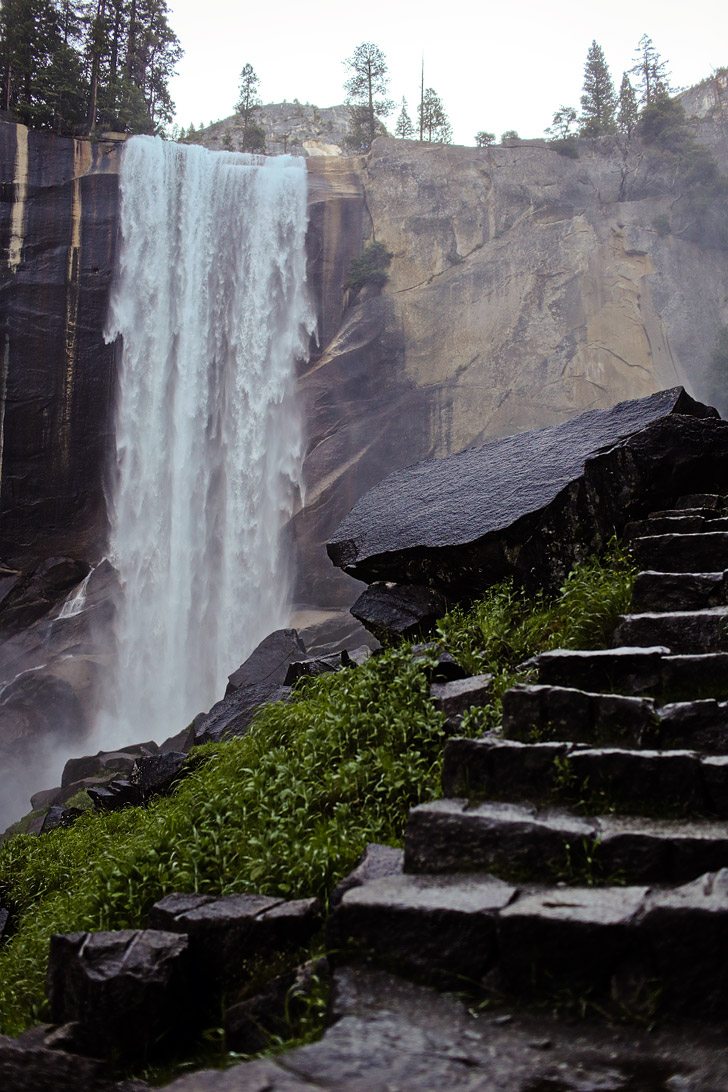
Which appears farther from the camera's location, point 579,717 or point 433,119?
point 433,119

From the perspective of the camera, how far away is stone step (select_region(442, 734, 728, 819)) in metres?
3.14

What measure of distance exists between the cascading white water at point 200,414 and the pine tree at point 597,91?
488 inches

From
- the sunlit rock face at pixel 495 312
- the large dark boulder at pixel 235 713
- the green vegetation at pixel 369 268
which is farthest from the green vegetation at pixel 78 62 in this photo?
the large dark boulder at pixel 235 713

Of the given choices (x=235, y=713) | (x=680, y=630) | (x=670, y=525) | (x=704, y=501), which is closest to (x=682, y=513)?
(x=670, y=525)

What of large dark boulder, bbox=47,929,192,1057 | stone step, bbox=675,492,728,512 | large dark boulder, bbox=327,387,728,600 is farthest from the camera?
large dark boulder, bbox=327,387,728,600

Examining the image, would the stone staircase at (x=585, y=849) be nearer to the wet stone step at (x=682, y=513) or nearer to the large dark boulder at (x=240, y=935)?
the large dark boulder at (x=240, y=935)

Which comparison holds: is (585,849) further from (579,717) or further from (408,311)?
(408,311)

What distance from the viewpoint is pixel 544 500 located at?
6.37 m

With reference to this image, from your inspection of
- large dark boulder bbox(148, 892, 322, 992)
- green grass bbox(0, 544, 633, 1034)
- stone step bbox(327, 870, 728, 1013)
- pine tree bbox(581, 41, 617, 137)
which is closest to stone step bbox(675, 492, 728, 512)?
green grass bbox(0, 544, 633, 1034)

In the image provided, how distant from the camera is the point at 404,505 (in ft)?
25.0

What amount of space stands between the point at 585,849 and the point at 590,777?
406 mm

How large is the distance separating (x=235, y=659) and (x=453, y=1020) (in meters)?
19.1

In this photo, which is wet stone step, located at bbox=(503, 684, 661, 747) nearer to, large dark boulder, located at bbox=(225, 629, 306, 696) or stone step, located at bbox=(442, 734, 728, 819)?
stone step, located at bbox=(442, 734, 728, 819)

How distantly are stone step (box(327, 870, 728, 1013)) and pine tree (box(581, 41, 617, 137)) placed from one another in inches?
Answer: 1239
